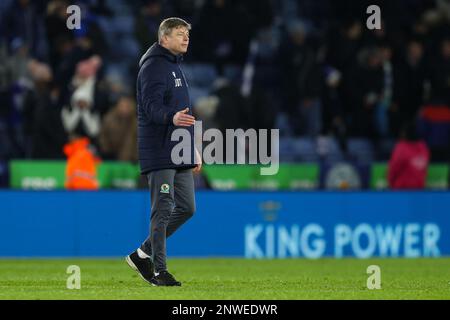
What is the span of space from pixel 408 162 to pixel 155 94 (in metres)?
10.5

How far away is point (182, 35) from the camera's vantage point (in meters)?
11.6

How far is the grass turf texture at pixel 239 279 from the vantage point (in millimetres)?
10836

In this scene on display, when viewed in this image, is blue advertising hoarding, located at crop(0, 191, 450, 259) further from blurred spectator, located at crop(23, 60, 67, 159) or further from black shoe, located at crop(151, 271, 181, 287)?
black shoe, located at crop(151, 271, 181, 287)

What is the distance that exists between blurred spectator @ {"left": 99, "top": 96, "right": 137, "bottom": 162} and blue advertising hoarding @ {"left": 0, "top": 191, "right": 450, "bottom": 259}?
1631mm

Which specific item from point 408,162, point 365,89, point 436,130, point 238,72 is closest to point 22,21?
point 238,72

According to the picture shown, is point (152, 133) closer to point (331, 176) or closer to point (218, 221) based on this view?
point (218, 221)

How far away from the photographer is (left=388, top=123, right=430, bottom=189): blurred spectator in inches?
830

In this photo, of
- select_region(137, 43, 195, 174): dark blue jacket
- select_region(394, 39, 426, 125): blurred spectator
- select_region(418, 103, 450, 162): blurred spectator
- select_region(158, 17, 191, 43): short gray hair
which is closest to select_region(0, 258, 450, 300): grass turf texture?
select_region(137, 43, 195, 174): dark blue jacket

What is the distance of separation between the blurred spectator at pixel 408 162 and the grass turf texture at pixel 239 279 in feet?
9.22

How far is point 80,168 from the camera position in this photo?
20.0 m
